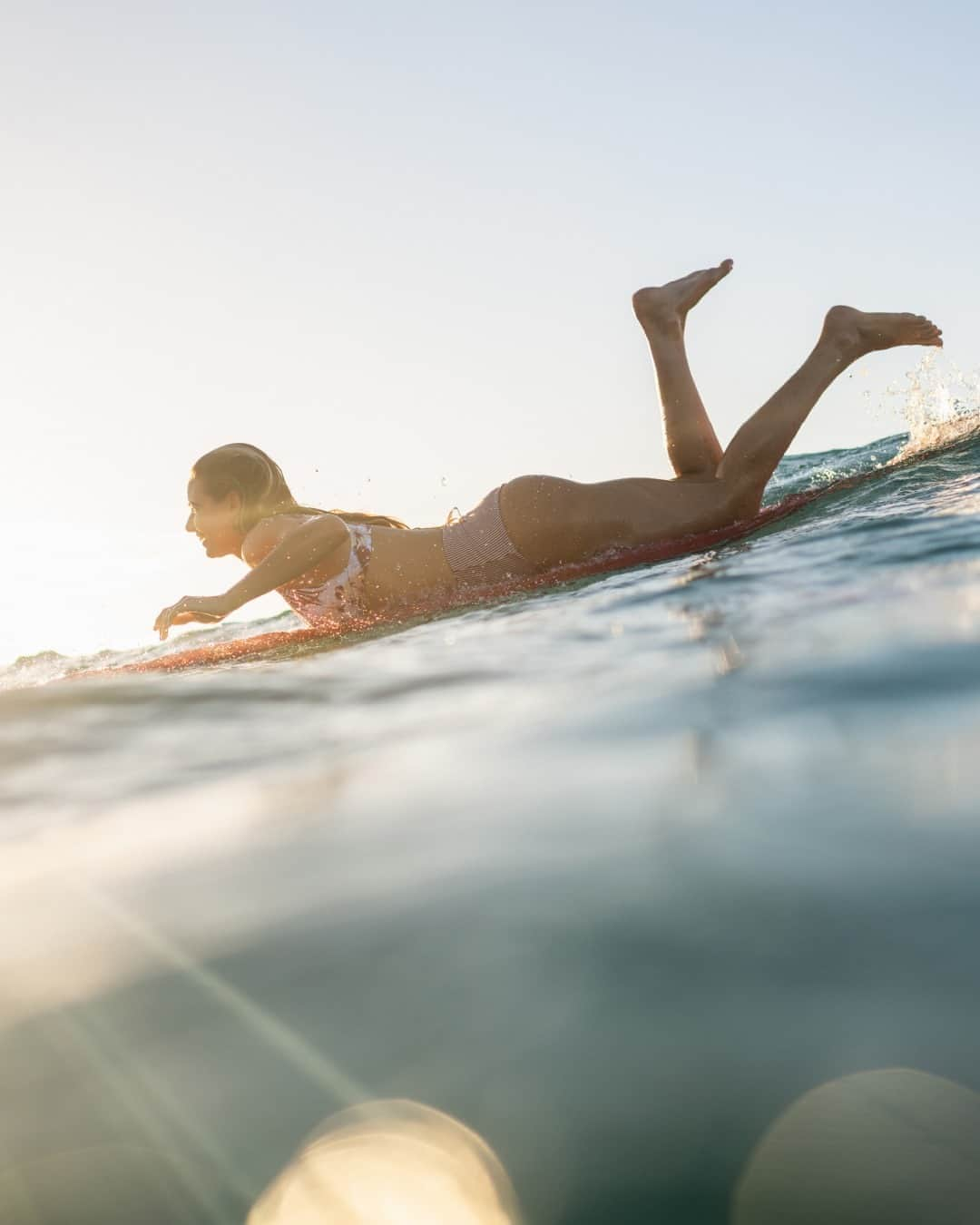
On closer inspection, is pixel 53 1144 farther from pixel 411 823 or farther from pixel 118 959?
pixel 411 823

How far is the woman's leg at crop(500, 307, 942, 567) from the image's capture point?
4699 millimetres

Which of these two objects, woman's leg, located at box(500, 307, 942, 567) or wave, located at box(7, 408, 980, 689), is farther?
woman's leg, located at box(500, 307, 942, 567)

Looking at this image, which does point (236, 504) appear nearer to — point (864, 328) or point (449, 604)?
point (449, 604)

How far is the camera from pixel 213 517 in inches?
185

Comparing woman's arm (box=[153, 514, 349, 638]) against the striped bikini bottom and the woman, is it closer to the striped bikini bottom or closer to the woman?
the woman

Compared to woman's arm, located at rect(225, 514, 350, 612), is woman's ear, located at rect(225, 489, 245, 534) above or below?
above

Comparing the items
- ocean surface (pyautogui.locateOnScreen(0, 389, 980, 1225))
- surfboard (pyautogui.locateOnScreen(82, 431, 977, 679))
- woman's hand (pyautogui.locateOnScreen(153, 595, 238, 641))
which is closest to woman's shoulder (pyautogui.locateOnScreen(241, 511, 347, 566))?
surfboard (pyautogui.locateOnScreen(82, 431, 977, 679))

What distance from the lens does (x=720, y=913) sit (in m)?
0.86

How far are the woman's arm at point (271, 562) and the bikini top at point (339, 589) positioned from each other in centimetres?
16

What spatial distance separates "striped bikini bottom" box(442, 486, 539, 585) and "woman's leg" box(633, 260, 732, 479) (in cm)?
111

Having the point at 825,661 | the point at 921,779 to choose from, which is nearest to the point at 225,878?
the point at 921,779

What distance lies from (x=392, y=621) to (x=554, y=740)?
2.73m

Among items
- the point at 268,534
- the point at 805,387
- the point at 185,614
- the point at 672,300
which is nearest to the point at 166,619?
the point at 185,614

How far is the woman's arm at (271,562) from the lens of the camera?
148 inches
